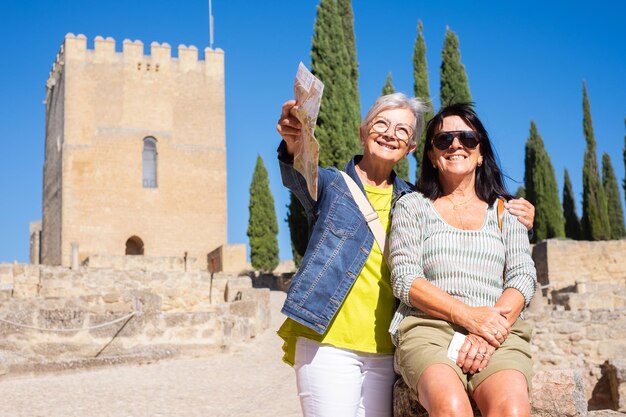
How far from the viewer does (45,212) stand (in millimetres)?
36688

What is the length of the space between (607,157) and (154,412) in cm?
3573

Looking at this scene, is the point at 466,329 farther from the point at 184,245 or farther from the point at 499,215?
the point at 184,245

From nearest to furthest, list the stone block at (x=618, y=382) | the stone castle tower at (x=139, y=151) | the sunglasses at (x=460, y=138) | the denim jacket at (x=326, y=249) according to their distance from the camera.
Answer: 1. the denim jacket at (x=326, y=249)
2. the sunglasses at (x=460, y=138)
3. the stone block at (x=618, y=382)
4. the stone castle tower at (x=139, y=151)

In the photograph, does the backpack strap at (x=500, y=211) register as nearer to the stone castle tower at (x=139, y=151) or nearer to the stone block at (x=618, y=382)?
the stone block at (x=618, y=382)

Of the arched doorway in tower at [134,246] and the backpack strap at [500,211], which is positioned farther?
the arched doorway in tower at [134,246]

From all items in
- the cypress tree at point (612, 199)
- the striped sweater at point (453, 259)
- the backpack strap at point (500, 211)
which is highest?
the cypress tree at point (612, 199)

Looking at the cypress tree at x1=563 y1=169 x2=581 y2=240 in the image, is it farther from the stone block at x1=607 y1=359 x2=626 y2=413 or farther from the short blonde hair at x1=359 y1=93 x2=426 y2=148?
the short blonde hair at x1=359 y1=93 x2=426 y2=148

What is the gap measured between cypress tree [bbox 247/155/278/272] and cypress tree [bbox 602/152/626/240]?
51.1 feet

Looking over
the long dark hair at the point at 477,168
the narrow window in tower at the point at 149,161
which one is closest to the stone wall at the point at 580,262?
the narrow window in tower at the point at 149,161

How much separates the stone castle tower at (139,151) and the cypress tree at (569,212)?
49.2 ft

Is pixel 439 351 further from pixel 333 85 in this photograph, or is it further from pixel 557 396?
pixel 333 85

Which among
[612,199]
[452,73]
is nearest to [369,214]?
[452,73]

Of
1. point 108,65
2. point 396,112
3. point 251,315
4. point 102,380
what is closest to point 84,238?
point 108,65

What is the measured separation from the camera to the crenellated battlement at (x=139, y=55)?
1316 inches
